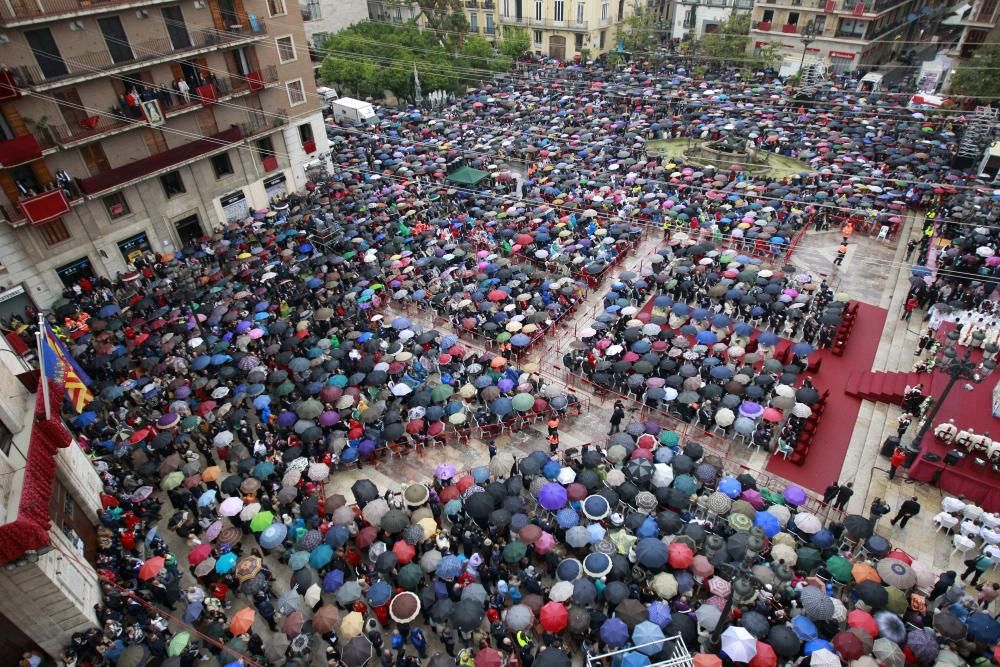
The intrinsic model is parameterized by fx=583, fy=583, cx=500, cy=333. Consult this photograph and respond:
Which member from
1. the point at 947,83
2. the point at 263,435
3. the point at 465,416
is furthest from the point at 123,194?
the point at 947,83

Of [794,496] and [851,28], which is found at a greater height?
[851,28]

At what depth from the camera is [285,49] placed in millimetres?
34906

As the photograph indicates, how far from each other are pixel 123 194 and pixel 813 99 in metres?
51.2

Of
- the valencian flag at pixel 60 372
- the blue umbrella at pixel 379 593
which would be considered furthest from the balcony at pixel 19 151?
the blue umbrella at pixel 379 593

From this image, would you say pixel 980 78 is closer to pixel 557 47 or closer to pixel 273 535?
pixel 557 47

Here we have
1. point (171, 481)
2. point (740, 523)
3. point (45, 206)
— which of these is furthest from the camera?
point (45, 206)

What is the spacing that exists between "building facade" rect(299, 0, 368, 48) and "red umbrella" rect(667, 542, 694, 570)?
64275 millimetres

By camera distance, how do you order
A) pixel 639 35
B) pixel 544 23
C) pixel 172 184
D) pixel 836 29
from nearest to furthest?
1. pixel 172 184
2. pixel 836 29
3. pixel 639 35
4. pixel 544 23

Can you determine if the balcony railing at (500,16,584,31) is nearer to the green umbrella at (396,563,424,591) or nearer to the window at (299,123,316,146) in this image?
the window at (299,123,316,146)

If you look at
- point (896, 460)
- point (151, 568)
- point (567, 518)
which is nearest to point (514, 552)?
point (567, 518)

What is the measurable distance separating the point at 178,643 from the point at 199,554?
8.27 ft

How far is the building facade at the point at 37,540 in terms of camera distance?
12.6 meters

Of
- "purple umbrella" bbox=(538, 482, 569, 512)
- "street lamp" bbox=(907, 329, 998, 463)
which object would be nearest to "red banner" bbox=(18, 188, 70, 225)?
"purple umbrella" bbox=(538, 482, 569, 512)

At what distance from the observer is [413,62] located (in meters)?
53.6
